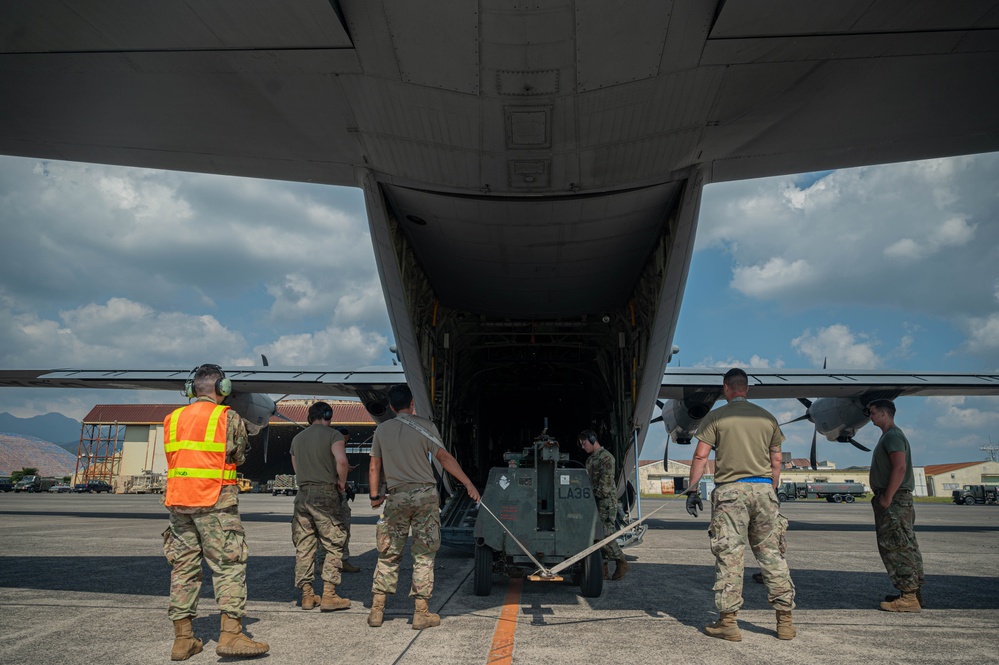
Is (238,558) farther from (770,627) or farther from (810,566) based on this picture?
(810,566)

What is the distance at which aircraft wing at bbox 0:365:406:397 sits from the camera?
13297 mm

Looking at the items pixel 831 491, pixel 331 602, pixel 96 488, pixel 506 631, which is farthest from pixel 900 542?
pixel 96 488

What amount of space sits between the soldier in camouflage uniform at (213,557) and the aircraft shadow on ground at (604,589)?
1830 mm

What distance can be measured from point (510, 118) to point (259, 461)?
197 ft

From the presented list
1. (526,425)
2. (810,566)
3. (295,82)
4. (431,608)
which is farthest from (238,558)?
(526,425)

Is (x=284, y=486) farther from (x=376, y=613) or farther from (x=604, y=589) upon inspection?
(x=376, y=613)

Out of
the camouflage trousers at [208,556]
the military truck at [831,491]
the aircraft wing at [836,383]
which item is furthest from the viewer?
the military truck at [831,491]

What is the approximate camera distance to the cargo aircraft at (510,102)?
149 inches

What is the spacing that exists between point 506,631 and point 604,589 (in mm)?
2292

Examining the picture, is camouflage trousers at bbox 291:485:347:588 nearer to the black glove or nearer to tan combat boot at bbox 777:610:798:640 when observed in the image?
the black glove

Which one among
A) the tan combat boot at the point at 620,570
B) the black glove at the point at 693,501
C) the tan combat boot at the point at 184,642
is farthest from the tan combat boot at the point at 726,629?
the tan combat boot at the point at 184,642

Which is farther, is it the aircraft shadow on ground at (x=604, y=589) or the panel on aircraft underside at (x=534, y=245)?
the panel on aircraft underside at (x=534, y=245)

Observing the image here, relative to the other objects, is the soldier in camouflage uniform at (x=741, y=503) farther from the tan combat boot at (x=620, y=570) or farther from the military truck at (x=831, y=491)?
the military truck at (x=831, y=491)

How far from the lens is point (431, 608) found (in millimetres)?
5535
